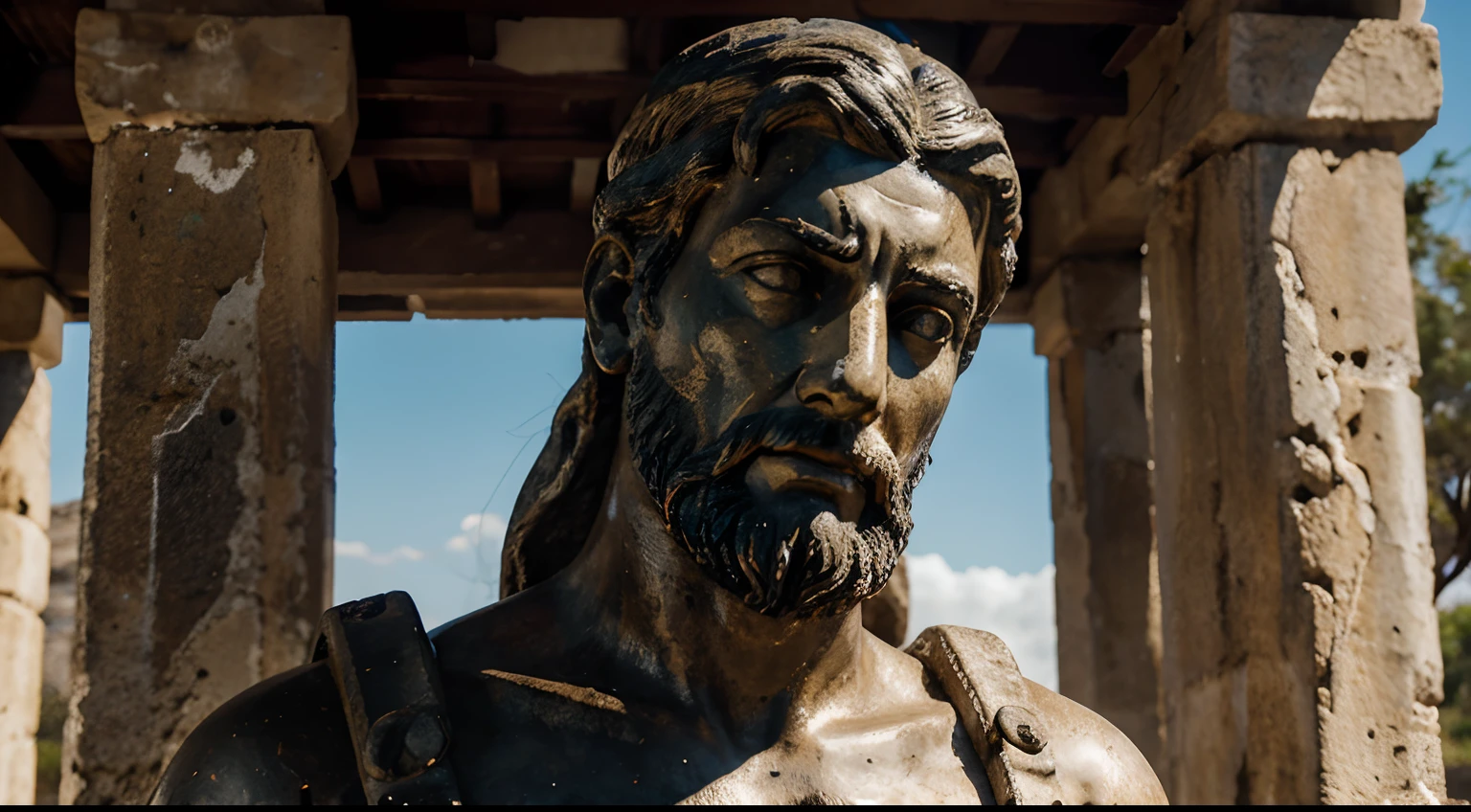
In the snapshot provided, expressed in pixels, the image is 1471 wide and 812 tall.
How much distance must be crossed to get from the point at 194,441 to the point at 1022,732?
2712mm

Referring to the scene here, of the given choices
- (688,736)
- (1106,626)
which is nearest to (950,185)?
(688,736)

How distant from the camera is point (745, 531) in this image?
2.21m

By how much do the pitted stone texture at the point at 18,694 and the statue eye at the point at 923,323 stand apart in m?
6.48

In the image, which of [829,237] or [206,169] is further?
[206,169]

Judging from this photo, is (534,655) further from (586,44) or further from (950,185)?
(586,44)

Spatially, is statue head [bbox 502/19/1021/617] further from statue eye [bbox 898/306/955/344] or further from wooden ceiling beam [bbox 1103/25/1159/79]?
wooden ceiling beam [bbox 1103/25/1159/79]

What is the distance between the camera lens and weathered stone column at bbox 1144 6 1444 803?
178 inches

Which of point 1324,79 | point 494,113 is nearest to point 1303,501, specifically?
point 1324,79

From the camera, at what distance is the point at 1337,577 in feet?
15.0

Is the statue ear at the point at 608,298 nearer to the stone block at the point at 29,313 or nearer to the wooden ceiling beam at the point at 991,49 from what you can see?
the wooden ceiling beam at the point at 991,49

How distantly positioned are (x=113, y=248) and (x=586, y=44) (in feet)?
6.61

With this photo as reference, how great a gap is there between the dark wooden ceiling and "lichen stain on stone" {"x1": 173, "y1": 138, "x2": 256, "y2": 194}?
0.63m

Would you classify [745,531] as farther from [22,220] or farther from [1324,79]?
[22,220]

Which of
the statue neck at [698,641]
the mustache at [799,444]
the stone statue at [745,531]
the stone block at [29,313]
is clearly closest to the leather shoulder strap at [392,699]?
the stone statue at [745,531]
